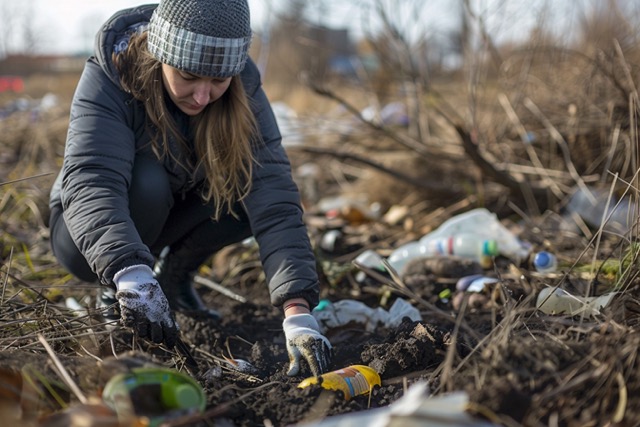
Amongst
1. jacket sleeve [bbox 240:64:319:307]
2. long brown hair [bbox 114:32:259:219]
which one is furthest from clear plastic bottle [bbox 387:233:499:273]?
long brown hair [bbox 114:32:259:219]

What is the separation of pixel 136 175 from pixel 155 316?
63cm

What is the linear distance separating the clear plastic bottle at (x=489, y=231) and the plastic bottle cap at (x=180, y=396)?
212 centimetres

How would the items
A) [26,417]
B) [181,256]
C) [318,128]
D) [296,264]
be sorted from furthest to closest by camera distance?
[318,128], [181,256], [296,264], [26,417]

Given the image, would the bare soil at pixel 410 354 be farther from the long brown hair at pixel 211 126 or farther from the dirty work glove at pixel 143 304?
the long brown hair at pixel 211 126

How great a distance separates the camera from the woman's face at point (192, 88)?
226cm

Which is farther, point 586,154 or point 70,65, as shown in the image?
point 70,65

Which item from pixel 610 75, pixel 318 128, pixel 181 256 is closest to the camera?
pixel 181 256

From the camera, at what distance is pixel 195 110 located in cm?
235

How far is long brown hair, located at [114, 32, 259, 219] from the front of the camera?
2.31 metres

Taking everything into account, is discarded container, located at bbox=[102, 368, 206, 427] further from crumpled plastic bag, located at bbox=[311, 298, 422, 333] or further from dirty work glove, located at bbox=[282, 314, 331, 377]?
crumpled plastic bag, located at bbox=[311, 298, 422, 333]

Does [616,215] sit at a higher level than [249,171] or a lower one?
lower

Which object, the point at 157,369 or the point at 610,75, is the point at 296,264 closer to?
the point at 157,369

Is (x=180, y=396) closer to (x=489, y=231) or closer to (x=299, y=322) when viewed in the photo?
(x=299, y=322)

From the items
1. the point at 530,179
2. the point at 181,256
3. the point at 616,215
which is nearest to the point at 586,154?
the point at 530,179
